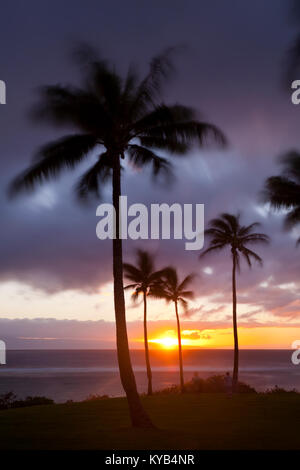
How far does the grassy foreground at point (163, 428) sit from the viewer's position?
14000 mm

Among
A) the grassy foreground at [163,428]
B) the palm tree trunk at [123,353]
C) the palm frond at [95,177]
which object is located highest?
the palm frond at [95,177]

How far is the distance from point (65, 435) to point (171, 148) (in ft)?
34.3

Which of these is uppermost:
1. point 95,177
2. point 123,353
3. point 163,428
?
point 95,177

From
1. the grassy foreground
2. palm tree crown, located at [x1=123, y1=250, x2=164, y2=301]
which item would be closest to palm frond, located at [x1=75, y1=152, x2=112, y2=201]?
the grassy foreground

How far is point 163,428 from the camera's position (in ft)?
55.1

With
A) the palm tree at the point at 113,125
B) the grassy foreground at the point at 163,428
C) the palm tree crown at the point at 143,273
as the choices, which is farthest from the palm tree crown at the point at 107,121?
the palm tree crown at the point at 143,273

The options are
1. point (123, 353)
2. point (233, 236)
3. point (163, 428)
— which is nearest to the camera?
point (123, 353)

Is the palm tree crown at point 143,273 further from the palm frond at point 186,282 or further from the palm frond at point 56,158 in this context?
the palm frond at point 56,158

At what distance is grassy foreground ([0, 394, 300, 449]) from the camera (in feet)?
45.9

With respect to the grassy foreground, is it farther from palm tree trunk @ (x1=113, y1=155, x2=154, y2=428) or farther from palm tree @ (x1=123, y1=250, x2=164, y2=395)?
palm tree @ (x1=123, y1=250, x2=164, y2=395)

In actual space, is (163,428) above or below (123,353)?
below

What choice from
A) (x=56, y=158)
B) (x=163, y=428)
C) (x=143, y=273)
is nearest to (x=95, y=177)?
(x=56, y=158)

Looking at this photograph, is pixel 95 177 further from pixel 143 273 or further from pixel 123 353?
pixel 143 273
